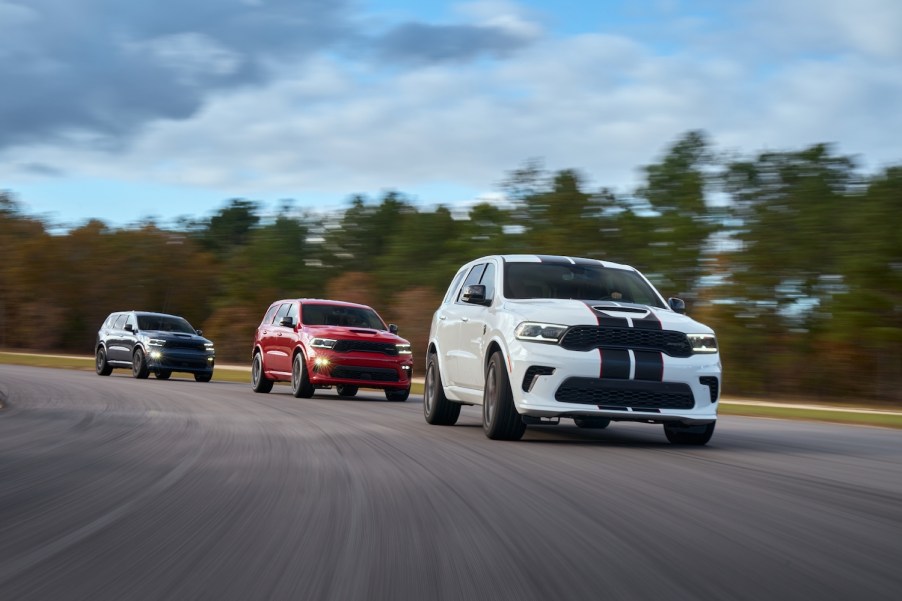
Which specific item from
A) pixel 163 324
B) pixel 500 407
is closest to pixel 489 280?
pixel 500 407

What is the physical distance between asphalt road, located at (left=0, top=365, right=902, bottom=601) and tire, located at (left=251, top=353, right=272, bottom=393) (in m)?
10.7

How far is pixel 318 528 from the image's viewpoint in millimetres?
6355

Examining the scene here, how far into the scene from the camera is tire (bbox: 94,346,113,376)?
1260 inches

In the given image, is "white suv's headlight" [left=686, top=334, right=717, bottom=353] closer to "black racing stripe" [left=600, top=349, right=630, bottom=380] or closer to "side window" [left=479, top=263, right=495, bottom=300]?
"black racing stripe" [left=600, top=349, right=630, bottom=380]

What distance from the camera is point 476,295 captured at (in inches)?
497

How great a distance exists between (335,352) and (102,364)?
13387 millimetres

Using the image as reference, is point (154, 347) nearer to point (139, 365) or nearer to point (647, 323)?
point (139, 365)

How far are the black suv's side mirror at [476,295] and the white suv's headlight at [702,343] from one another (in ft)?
7.58

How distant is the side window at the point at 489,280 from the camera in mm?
13134

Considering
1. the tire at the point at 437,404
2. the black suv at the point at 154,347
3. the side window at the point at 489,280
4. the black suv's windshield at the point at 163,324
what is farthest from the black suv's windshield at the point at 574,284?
the black suv's windshield at the point at 163,324

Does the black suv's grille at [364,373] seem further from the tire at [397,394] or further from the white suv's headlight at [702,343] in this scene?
the white suv's headlight at [702,343]

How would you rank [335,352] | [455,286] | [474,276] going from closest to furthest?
[474,276] → [455,286] → [335,352]

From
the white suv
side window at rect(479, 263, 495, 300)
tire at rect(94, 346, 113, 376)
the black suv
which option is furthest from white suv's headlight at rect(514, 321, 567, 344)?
tire at rect(94, 346, 113, 376)

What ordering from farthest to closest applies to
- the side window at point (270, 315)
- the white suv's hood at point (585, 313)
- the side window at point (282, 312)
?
the side window at point (270, 315)
the side window at point (282, 312)
the white suv's hood at point (585, 313)
